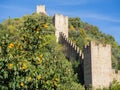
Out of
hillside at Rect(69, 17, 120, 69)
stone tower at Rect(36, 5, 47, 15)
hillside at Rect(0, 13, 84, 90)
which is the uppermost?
stone tower at Rect(36, 5, 47, 15)

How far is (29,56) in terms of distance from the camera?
16906mm

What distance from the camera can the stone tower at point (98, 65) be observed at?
42.2 m

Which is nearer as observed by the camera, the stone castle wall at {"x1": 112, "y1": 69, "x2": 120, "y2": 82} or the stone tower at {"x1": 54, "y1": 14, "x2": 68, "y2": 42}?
the stone castle wall at {"x1": 112, "y1": 69, "x2": 120, "y2": 82}

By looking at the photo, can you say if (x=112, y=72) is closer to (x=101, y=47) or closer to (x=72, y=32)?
(x=101, y=47)

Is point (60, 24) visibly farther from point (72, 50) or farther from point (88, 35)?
point (88, 35)

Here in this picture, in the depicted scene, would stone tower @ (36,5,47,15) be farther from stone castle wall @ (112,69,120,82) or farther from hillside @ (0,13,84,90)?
hillside @ (0,13,84,90)

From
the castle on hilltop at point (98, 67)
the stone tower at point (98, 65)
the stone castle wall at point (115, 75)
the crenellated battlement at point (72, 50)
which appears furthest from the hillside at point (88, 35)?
the stone tower at point (98, 65)

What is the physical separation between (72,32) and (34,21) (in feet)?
158

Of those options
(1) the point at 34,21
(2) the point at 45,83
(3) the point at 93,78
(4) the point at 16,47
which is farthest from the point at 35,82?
(3) the point at 93,78

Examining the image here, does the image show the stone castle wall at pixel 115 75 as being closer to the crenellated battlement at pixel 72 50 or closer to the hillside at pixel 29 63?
the crenellated battlement at pixel 72 50

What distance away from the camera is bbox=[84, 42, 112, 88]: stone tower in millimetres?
42156

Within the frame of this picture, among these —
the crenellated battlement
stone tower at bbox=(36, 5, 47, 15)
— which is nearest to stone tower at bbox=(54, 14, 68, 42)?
the crenellated battlement

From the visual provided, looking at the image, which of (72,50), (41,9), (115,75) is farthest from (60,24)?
(41,9)

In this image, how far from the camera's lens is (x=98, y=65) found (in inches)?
1673
